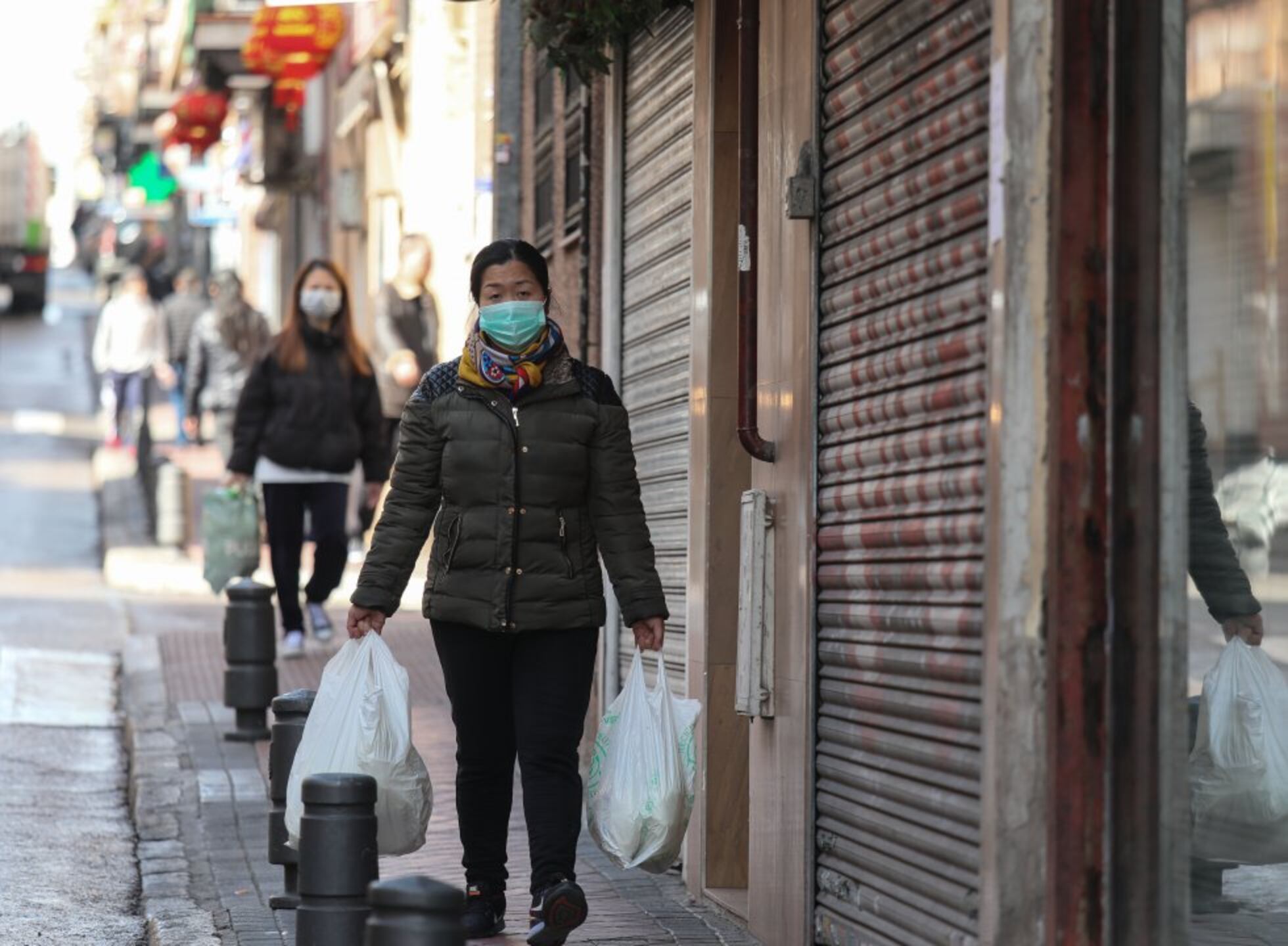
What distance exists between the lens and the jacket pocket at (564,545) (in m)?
6.76

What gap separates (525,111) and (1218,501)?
8851 mm

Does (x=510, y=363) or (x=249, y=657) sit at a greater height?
(x=510, y=363)

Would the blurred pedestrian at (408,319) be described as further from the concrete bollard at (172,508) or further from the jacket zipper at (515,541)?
the jacket zipper at (515,541)

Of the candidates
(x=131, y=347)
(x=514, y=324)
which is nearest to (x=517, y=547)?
(x=514, y=324)

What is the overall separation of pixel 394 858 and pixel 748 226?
2690mm

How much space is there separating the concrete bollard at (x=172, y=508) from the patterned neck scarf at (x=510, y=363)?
43.2ft

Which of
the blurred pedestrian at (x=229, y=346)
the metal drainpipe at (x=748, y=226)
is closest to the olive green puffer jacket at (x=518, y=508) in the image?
the metal drainpipe at (x=748, y=226)

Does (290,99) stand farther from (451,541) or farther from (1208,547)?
(1208,547)

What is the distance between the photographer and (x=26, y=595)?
1728 cm

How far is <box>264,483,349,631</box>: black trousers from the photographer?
1284 cm

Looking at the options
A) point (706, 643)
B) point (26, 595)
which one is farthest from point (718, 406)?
point (26, 595)

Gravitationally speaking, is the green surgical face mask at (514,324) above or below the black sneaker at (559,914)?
above

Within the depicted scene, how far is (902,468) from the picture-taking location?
5.75 m

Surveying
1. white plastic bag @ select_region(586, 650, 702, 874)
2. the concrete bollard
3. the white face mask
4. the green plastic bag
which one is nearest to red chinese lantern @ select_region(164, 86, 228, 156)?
the concrete bollard
